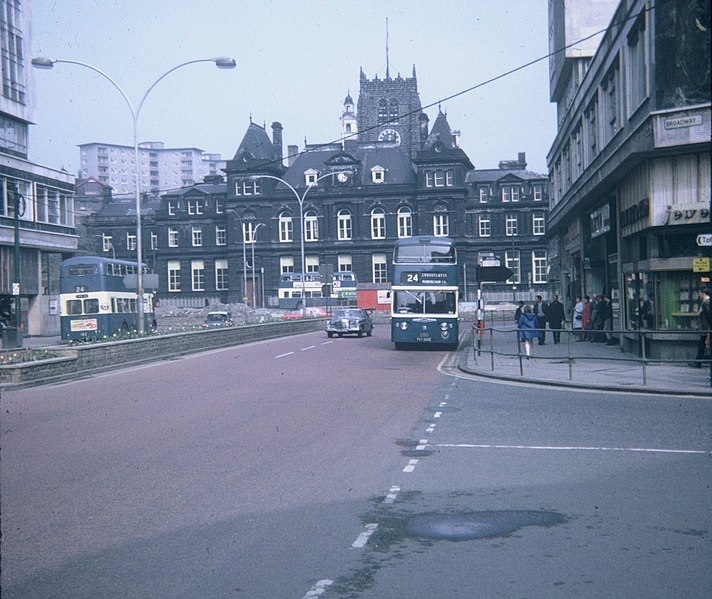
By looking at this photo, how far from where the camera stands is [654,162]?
22594mm

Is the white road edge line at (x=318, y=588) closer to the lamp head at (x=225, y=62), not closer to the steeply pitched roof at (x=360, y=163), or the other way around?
the lamp head at (x=225, y=62)

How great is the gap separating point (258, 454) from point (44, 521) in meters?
3.44

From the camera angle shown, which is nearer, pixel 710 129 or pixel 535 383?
pixel 535 383

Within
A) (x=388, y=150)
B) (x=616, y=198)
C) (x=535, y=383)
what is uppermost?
(x=388, y=150)

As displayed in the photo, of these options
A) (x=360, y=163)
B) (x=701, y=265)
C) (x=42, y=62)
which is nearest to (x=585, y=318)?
(x=701, y=265)

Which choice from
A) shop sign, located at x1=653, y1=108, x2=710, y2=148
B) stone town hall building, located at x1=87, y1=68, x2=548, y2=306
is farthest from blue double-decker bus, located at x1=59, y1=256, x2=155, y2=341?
stone town hall building, located at x1=87, y1=68, x2=548, y2=306

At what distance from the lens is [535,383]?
63.0 feet

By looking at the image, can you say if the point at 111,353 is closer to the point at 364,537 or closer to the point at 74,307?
the point at 74,307

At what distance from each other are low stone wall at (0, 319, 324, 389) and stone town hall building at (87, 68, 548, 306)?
54797mm

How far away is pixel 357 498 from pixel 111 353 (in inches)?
704

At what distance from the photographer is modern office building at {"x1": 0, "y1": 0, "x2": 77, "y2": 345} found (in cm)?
5078

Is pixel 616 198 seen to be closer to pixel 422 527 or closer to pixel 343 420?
pixel 343 420

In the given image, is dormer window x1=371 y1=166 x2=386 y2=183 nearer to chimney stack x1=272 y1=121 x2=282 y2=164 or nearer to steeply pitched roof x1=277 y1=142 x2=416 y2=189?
steeply pitched roof x1=277 y1=142 x2=416 y2=189

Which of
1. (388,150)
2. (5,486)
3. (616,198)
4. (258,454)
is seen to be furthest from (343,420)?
(388,150)
